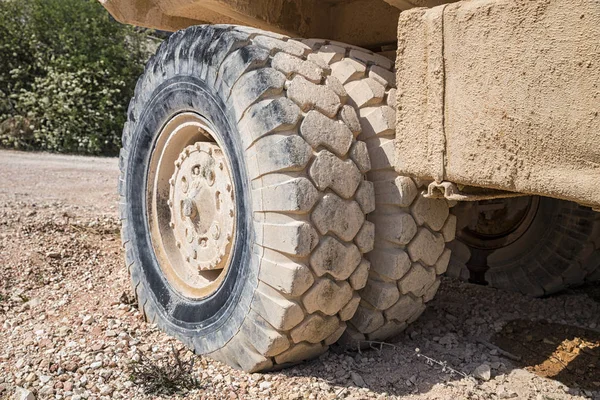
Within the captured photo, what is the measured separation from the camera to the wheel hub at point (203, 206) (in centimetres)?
259

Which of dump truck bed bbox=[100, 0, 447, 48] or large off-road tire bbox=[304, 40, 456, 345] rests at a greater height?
dump truck bed bbox=[100, 0, 447, 48]

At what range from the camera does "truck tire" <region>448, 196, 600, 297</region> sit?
3.59m

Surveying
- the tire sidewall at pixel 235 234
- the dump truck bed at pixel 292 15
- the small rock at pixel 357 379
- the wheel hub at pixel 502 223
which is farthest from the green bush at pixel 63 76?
the small rock at pixel 357 379

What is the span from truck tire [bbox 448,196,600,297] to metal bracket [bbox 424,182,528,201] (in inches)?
57.2

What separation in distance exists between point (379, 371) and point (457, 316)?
920mm

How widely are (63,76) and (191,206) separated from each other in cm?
938

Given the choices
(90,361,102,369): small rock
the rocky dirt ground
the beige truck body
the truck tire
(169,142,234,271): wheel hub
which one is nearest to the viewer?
the beige truck body

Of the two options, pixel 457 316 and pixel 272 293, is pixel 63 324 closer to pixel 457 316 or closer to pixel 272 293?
pixel 272 293

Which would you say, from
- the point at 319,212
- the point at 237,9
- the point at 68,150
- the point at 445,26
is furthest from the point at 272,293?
the point at 68,150

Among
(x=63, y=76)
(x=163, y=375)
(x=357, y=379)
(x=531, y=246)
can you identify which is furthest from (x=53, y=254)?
(x=63, y=76)

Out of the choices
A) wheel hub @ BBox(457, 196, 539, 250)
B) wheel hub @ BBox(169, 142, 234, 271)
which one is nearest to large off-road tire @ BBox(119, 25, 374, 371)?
wheel hub @ BBox(169, 142, 234, 271)

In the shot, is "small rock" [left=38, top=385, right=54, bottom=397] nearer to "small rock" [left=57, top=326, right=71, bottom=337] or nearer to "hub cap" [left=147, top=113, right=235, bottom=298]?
"small rock" [left=57, top=326, right=71, bottom=337]

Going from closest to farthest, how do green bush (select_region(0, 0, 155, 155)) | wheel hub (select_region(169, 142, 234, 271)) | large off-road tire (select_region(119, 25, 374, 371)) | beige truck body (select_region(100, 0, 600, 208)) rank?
1. beige truck body (select_region(100, 0, 600, 208))
2. large off-road tire (select_region(119, 25, 374, 371))
3. wheel hub (select_region(169, 142, 234, 271))
4. green bush (select_region(0, 0, 155, 155))

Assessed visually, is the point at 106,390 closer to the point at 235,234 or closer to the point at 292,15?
the point at 235,234
